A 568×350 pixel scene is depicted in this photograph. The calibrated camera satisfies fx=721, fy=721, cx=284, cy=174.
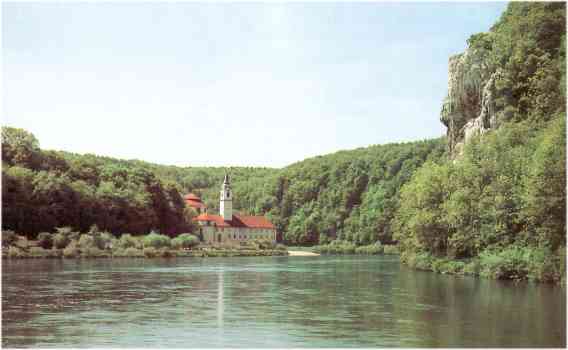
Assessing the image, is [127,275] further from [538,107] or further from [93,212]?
[93,212]

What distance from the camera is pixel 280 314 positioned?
31.5 m

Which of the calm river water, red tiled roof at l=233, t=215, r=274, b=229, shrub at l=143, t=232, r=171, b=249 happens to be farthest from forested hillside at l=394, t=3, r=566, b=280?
red tiled roof at l=233, t=215, r=274, b=229

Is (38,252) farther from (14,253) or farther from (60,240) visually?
(60,240)

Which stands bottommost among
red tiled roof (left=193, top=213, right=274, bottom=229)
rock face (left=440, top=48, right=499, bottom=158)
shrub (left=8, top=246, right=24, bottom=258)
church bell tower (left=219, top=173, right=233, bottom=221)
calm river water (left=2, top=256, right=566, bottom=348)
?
calm river water (left=2, top=256, right=566, bottom=348)

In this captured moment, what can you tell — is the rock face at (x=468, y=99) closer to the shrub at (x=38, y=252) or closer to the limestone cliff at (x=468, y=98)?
the limestone cliff at (x=468, y=98)

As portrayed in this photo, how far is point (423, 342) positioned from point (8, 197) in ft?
286

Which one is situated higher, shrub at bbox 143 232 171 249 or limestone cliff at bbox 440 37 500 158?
limestone cliff at bbox 440 37 500 158

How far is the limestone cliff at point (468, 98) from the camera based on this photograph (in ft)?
217

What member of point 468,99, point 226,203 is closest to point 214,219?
point 226,203

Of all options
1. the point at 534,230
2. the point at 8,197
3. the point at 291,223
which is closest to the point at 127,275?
the point at 534,230

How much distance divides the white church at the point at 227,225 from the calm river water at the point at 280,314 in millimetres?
111439

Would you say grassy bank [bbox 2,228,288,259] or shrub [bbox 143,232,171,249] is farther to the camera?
shrub [bbox 143,232,171,249]

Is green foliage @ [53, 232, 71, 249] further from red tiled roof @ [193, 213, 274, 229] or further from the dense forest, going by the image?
A: red tiled roof @ [193, 213, 274, 229]

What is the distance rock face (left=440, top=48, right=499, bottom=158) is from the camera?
217ft
